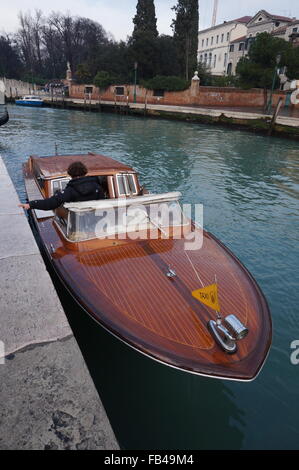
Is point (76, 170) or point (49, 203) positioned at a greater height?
point (76, 170)

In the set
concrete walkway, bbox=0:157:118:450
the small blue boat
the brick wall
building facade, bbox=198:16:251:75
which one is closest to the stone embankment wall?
the small blue boat

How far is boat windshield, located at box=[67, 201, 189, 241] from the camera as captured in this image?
4.59m

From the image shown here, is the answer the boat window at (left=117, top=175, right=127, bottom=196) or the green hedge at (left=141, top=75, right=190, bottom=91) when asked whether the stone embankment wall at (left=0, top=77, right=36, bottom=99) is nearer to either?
the green hedge at (left=141, top=75, right=190, bottom=91)

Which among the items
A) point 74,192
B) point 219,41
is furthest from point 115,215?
point 219,41

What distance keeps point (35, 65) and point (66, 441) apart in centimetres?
9095

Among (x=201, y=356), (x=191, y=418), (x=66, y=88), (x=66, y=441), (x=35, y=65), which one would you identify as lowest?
(x=191, y=418)

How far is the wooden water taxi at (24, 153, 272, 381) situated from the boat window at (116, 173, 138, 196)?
1.40 meters

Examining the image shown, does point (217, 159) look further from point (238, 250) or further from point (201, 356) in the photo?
point (201, 356)

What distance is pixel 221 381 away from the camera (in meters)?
3.89

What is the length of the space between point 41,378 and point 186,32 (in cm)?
5484

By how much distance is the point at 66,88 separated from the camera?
187 ft

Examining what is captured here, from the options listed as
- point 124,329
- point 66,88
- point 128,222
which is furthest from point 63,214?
point 66,88
